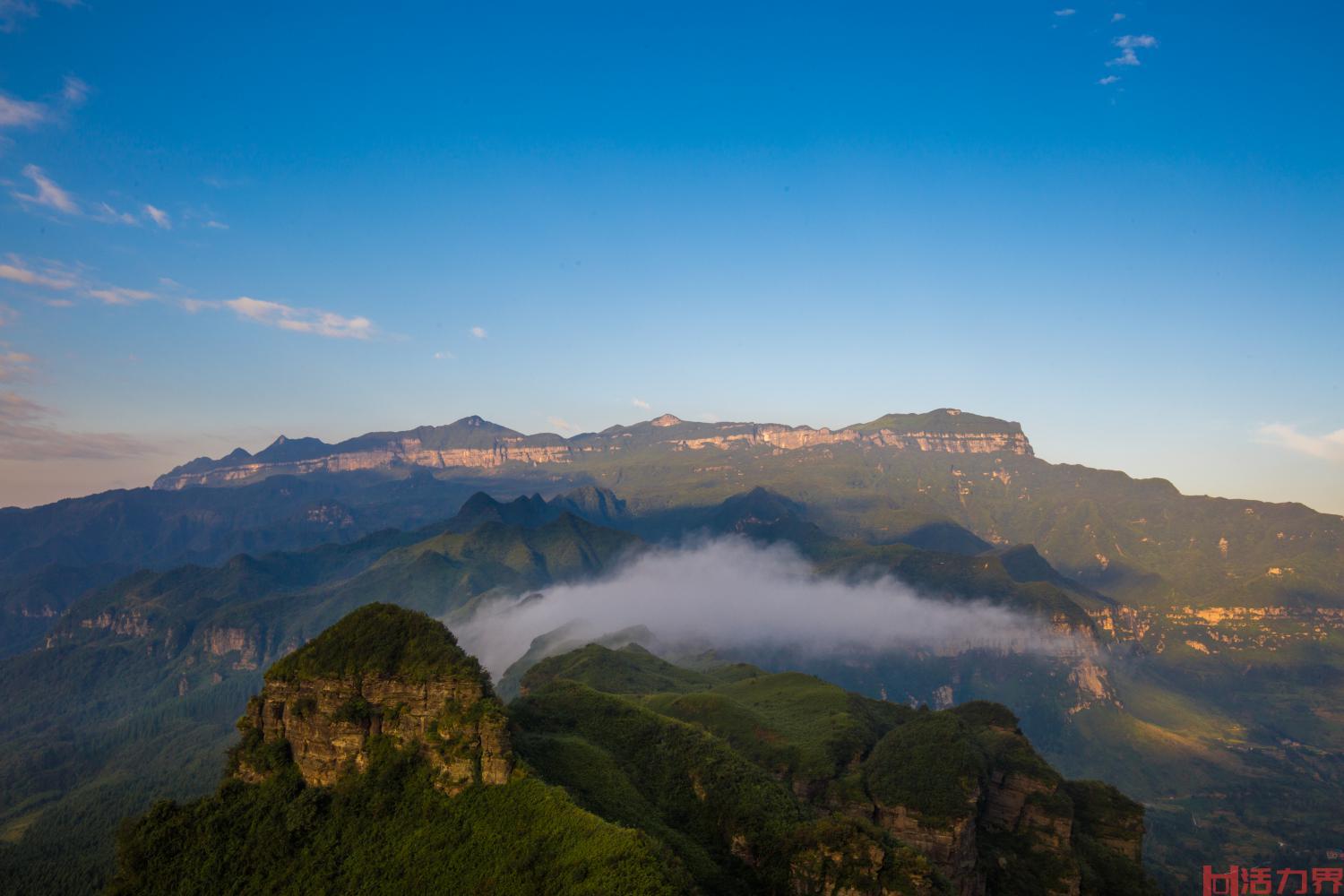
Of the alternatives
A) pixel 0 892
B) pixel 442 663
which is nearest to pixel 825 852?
pixel 442 663

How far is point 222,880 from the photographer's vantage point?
68.4 meters

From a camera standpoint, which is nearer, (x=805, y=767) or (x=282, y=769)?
(x=282, y=769)

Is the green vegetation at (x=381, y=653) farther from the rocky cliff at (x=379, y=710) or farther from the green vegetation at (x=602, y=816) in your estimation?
the green vegetation at (x=602, y=816)

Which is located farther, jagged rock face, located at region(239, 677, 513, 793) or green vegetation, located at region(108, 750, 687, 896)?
jagged rock face, located at region(239, 677, 513, 793)

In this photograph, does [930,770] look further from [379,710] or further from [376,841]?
[379,710]

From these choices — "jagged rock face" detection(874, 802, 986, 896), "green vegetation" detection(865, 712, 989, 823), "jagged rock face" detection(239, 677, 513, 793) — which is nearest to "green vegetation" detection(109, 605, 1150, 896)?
"green vegetation" detection(865, 712, 989, 823)

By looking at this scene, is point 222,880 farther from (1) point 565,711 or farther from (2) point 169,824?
(1) point 565,711

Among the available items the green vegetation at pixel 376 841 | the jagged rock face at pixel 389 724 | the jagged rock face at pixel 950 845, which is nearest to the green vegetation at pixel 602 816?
the green vegetation at pixel 376 841

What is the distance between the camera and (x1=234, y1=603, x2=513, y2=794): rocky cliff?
69688 millimetres

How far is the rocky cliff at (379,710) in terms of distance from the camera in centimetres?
6969

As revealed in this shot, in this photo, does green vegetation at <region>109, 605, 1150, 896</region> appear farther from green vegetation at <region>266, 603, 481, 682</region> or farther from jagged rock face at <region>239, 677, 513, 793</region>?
jagged rock face at <region>239, 677, 513, 793</region>

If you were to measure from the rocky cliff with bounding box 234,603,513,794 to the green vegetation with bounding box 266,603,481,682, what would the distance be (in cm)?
10

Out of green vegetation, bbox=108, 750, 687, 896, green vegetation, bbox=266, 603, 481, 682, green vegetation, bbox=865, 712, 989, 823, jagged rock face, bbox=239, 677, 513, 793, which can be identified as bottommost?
green vegetation, bbox=865, 712, 989, 823

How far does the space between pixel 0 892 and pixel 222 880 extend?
114 metres
